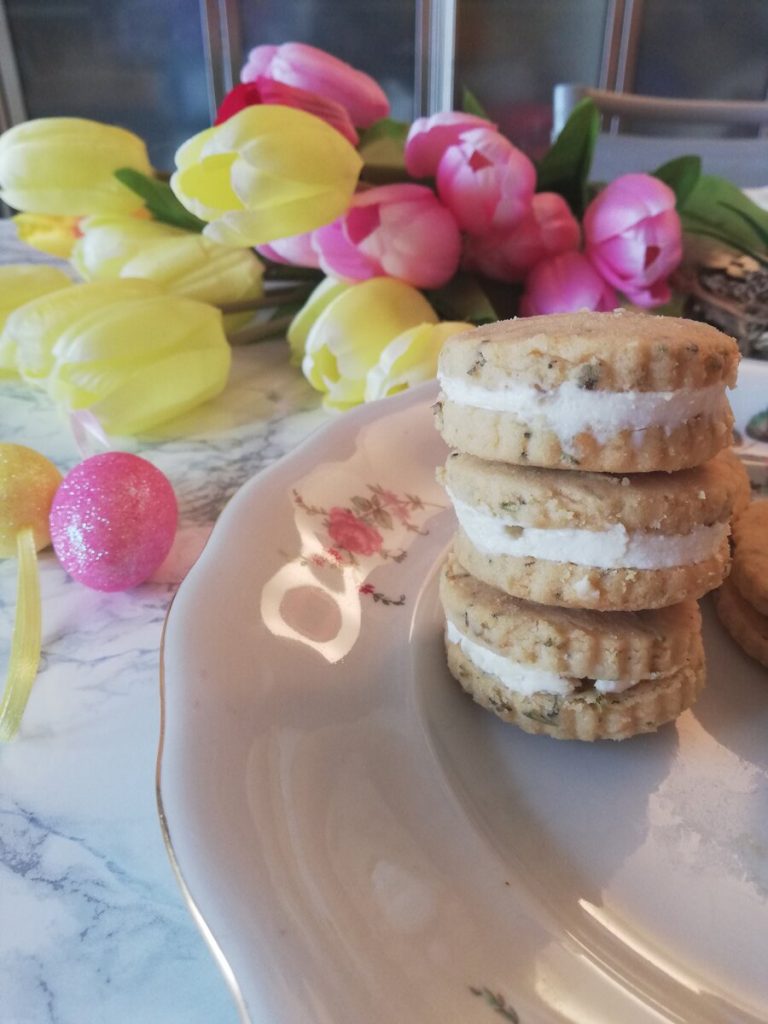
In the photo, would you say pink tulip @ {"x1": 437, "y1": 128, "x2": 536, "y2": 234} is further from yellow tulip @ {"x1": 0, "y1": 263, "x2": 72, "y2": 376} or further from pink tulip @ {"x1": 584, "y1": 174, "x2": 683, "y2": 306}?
yellow tulip @ {"x1": 0, "y1": 263, "x2": 72, "y2": 376}

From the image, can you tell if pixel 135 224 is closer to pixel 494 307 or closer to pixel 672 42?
pixel 494 307

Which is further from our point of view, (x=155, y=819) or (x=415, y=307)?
(x=415, y=307)

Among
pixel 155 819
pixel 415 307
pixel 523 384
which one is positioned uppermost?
pixel 523 384

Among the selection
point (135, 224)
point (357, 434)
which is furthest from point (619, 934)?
point (135, 224)

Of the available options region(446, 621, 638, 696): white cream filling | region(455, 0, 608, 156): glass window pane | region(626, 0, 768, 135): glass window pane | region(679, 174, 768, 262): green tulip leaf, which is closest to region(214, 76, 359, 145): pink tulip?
region(679, 174, 768, 262): green tulip leaf

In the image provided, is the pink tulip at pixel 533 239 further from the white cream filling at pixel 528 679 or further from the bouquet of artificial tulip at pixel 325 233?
the white cream filling at pixel 528 679
